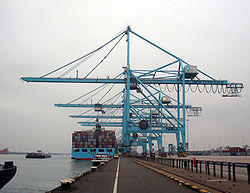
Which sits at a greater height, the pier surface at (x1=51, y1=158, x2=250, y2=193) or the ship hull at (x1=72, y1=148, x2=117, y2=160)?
the pier surface at (x1=51, y1=158, x2=250, y2=193)

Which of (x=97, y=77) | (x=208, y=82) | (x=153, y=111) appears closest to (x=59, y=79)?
(x=97, y=77)

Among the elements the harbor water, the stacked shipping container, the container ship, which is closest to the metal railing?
the harbor water

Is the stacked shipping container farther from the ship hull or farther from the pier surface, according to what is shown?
the pier surface

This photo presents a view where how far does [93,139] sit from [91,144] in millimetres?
2030

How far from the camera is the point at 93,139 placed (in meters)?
102

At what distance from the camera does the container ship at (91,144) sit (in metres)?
100

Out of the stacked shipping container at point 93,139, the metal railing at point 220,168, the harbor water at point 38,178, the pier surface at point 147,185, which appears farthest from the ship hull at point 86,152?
the pier surface at point 147,185

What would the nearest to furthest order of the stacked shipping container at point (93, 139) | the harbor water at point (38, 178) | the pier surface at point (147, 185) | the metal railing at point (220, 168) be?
the pier surface at point (147, 185) → the metal railing at point (220, 168) → the harbor water at point (38, 178) → the stacked shipping container at point (93, 139)

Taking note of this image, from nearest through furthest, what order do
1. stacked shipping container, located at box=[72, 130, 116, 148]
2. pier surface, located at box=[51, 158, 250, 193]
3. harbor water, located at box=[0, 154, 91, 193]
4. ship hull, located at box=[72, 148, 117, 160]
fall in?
pier surface, located at box=[51, 158, 250, 193]
harbor water, located at box=[0, 154, 91, 193]
ship hull, located at box=[72, 148, 117, 160]
stacked shipping container, located at box=[72, 130, 116, 148]

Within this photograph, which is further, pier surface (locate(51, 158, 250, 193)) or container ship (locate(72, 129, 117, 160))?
container ship (locate(72, 129, 117, 160))

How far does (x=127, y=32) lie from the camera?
50312 millimetres

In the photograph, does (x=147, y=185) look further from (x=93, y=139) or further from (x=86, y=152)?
(x=93, y=139)

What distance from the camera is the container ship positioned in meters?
100

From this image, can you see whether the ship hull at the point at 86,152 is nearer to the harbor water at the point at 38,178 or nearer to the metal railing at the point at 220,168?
the harbor water at the point at 38,178
